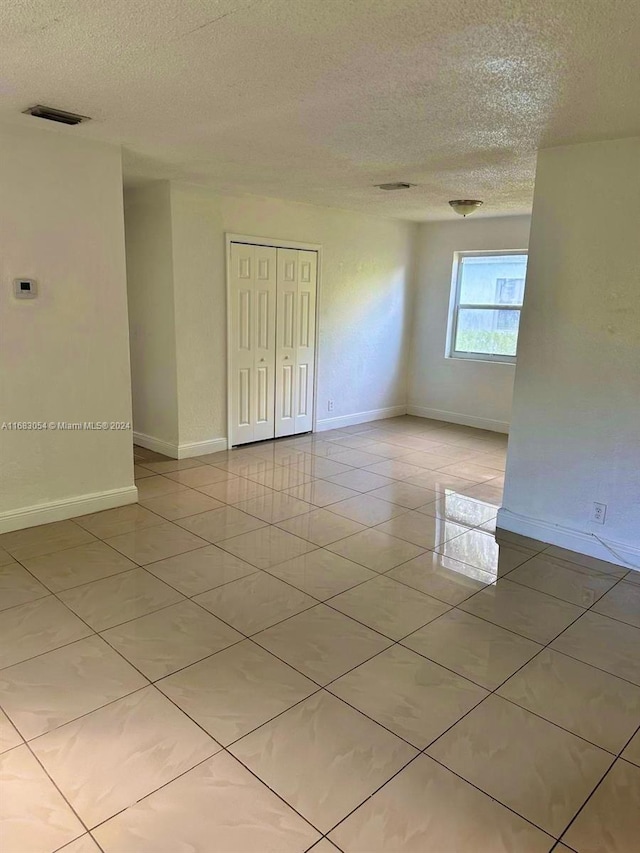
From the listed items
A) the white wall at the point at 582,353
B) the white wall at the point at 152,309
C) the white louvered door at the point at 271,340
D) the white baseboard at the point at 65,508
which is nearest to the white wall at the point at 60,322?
the white baseboard at the point at 65,508

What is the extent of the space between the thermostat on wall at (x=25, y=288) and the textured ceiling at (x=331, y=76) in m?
0.86

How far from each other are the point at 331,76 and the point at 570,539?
2.94 m

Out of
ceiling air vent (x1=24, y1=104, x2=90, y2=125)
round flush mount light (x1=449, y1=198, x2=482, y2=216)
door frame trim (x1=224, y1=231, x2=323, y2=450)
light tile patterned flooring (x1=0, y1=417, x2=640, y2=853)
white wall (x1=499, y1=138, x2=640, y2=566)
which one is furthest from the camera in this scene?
door frame trim (x1=224, y1=231, x2=323, y2=450)

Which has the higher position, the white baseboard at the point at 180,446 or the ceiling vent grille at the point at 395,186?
the ceiling vent grille at the point at 395,186

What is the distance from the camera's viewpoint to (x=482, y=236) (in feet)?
21.6

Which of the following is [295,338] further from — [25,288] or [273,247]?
[25,288]

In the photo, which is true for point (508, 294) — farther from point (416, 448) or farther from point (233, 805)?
point (233, 805)

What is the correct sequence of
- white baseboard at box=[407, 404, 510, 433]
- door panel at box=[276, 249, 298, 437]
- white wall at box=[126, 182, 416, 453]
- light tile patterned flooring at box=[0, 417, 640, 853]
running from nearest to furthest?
light tile patterned flooring at box=[0, 417, 640, 853] < white wall at box=[126, 182, 416, 453] < door panel at box=[276, 249, 298, 437] < white baseboard at box=[407, 404, 510, 433]

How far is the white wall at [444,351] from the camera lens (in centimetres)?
658

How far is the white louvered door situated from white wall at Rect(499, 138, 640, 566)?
8.98ft

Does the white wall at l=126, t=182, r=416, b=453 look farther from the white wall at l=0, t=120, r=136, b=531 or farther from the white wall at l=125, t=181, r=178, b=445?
the white wall at l=0, t=120, r=136, b=531

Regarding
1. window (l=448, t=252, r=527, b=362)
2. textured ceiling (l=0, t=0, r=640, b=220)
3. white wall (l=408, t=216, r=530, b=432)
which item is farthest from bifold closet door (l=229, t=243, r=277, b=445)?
window (l=448, t=252, r=527, b=362)

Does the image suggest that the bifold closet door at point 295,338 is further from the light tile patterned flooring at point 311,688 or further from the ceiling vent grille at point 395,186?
the light tile patterned flooring at point 311,688

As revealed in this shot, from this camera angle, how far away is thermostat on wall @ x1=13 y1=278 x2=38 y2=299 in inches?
133
